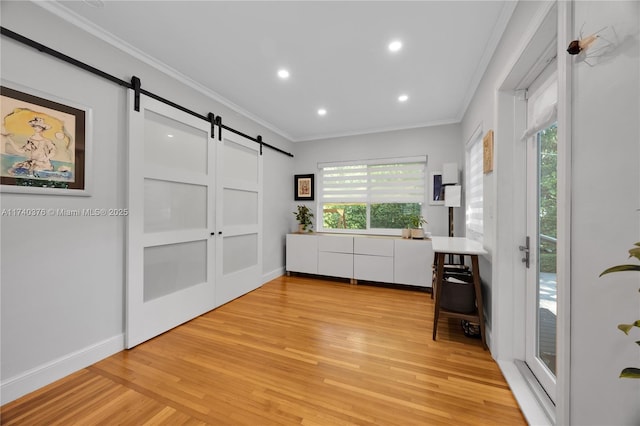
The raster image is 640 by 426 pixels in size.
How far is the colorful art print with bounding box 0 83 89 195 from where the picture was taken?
157 cm

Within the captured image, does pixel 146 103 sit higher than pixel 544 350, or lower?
higher

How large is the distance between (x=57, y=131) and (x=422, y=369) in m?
3.12

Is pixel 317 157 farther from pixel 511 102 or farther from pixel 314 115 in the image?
pixel 511 102

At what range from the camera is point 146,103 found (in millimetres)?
2303

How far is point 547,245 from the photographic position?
1626 mm

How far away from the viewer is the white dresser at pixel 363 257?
3670 mm

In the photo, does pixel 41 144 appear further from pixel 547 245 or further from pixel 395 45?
pixel 547 245

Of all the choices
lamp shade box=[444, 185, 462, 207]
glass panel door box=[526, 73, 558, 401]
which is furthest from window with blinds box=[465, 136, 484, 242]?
glass panel door box=[526, 73, 558, 401]

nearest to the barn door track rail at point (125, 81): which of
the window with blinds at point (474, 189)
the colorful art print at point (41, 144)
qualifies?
the colorful art print at point (41, 144)

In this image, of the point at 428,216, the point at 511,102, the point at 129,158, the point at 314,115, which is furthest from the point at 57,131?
the point at 428,216

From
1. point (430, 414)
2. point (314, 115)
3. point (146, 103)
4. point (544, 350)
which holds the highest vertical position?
point (314, 115)

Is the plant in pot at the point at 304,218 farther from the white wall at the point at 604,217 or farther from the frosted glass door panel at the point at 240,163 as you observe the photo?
the white wall at the point at 604,217

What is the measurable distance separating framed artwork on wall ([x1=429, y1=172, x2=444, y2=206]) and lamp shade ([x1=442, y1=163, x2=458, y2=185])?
0.31 m

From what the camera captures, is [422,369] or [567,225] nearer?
[567,225]
